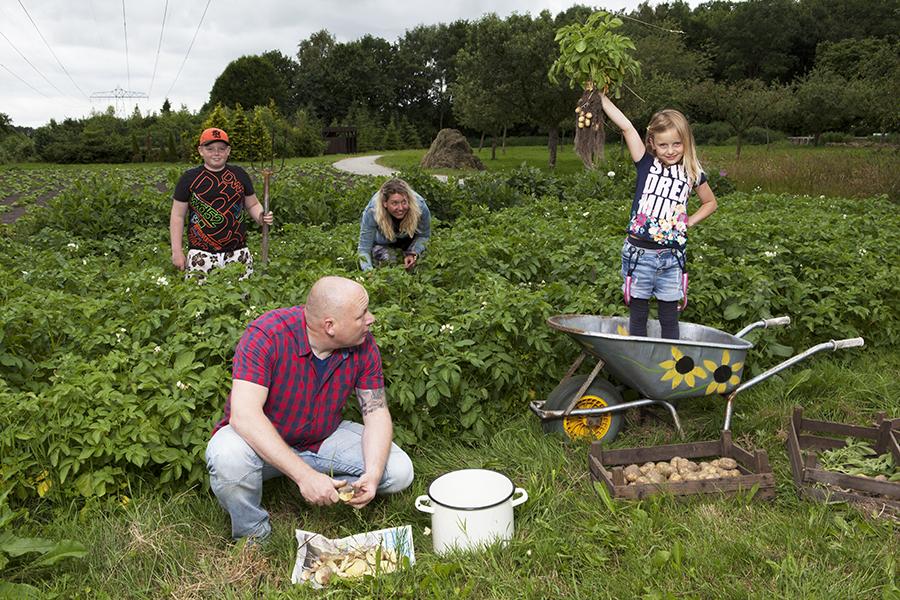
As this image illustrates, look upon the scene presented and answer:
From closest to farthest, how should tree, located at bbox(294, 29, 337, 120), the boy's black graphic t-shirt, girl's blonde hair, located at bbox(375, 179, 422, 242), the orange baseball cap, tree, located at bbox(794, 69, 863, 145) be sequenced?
1. the orange baseball cap
2. the boy's black graphic t-shirt
3. girl's blonde hair, located at bbox(375, 179, 422, 242)
4. tree, located at bbox(794, 69, 863, 145)
5. tree, located at bbox(294, 29, 337, 120)

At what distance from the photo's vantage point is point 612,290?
4.37 meters

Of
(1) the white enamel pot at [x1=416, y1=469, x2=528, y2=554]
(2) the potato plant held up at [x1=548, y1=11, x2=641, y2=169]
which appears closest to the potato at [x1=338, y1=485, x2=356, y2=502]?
(1) the white enamel pot at [x1=416, y1=469, x2=528, y2=554]

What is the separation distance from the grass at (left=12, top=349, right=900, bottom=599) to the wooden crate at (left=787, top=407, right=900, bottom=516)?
2.6 inches

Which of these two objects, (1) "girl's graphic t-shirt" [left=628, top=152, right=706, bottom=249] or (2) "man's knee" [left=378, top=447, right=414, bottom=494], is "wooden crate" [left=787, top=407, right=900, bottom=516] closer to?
(1) "girl's graphic t-shirt" [left=628, top=152, right=706, bottom=249]

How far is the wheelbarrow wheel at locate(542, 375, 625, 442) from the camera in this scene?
3498mm

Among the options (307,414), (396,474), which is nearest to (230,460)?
(307,414)

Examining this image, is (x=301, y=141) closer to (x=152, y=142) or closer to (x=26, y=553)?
(x=152, y=142)

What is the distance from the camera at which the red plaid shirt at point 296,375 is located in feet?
8.83

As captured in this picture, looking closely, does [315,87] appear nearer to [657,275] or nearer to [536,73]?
[536,73]

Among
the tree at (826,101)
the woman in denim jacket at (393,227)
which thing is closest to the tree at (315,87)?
the tree at (826,101)

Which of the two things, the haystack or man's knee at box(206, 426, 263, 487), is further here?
the haystack

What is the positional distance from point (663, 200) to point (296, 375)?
1.94 meters

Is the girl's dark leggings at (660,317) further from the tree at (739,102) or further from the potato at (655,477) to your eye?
the tree at (739,102)

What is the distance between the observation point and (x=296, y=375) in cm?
275
